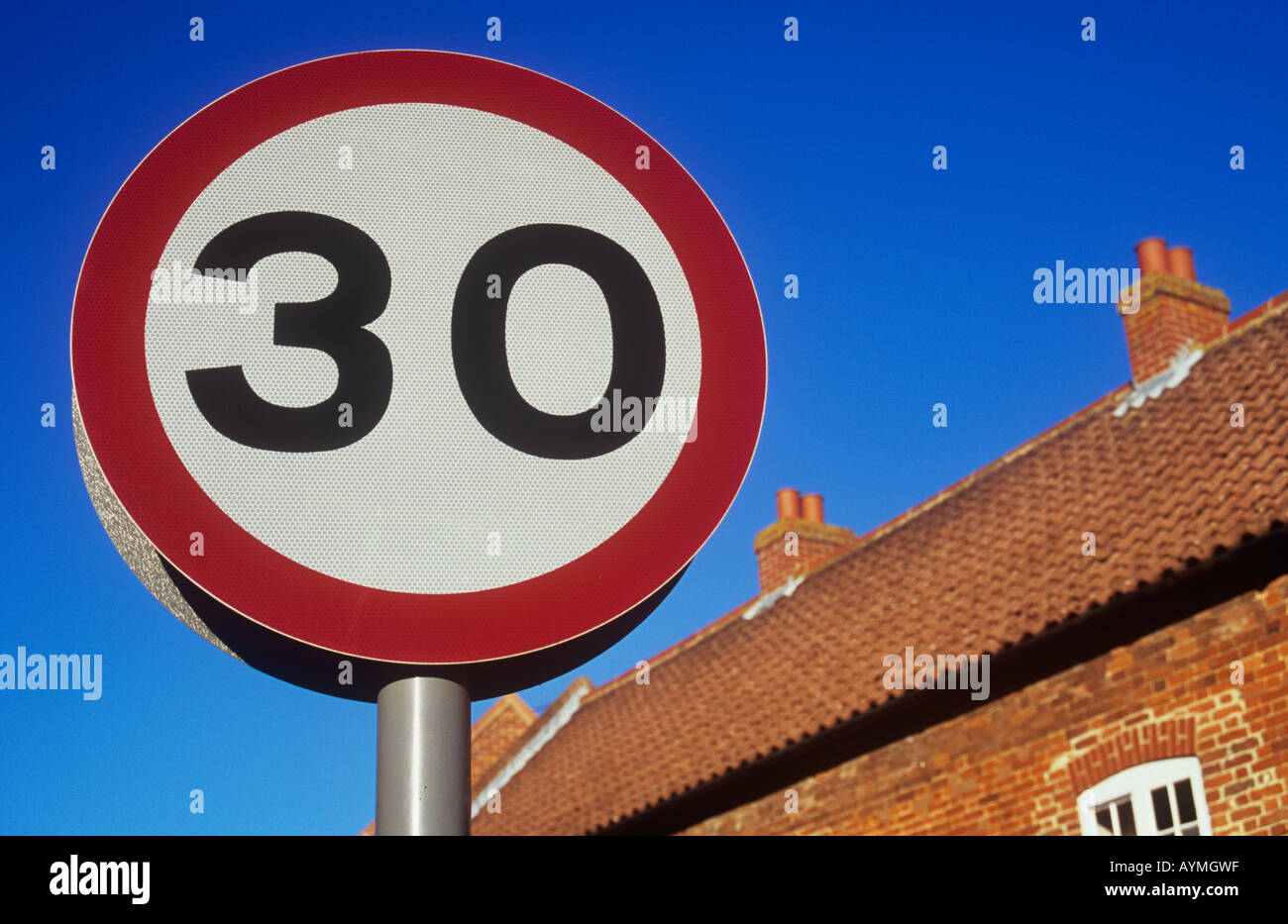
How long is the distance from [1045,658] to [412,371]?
11.1m

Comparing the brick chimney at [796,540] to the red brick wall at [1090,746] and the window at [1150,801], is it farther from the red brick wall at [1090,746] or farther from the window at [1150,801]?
the window at [1150,801]

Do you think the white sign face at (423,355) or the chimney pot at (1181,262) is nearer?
the white sign face at (423,355)

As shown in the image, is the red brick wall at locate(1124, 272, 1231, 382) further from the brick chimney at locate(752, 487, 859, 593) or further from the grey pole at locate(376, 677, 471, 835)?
the grey pole at locate(376, 677, 471, 835)

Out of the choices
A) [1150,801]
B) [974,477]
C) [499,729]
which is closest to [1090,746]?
[1150,801]

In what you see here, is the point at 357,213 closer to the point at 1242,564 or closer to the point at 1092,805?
the point at 1242,564

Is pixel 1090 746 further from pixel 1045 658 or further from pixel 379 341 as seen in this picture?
pixel 379 341

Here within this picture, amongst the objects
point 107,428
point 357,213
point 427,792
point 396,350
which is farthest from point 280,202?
point 427,792

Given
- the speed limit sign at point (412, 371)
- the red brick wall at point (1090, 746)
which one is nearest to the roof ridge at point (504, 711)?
the red brick wall at point (1090, 746)

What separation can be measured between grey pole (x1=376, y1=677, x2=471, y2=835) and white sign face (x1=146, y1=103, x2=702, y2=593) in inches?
5.1

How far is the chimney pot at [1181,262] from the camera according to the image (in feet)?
55.5

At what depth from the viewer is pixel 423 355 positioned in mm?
1738

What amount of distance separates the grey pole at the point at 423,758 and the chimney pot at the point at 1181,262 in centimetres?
1682

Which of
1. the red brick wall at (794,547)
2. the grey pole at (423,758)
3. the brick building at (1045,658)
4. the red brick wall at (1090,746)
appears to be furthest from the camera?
the red brick wall at (794,547)

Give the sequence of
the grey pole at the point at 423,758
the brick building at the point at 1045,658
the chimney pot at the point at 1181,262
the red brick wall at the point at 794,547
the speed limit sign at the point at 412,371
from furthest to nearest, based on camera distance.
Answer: the red brick wall at the point at 794,547, the chimney pot at the point at 1181,262, the brick building at the point at 1045,658, the speed limit sign at the point at 412,371, the grey pole at the point at 423,758
